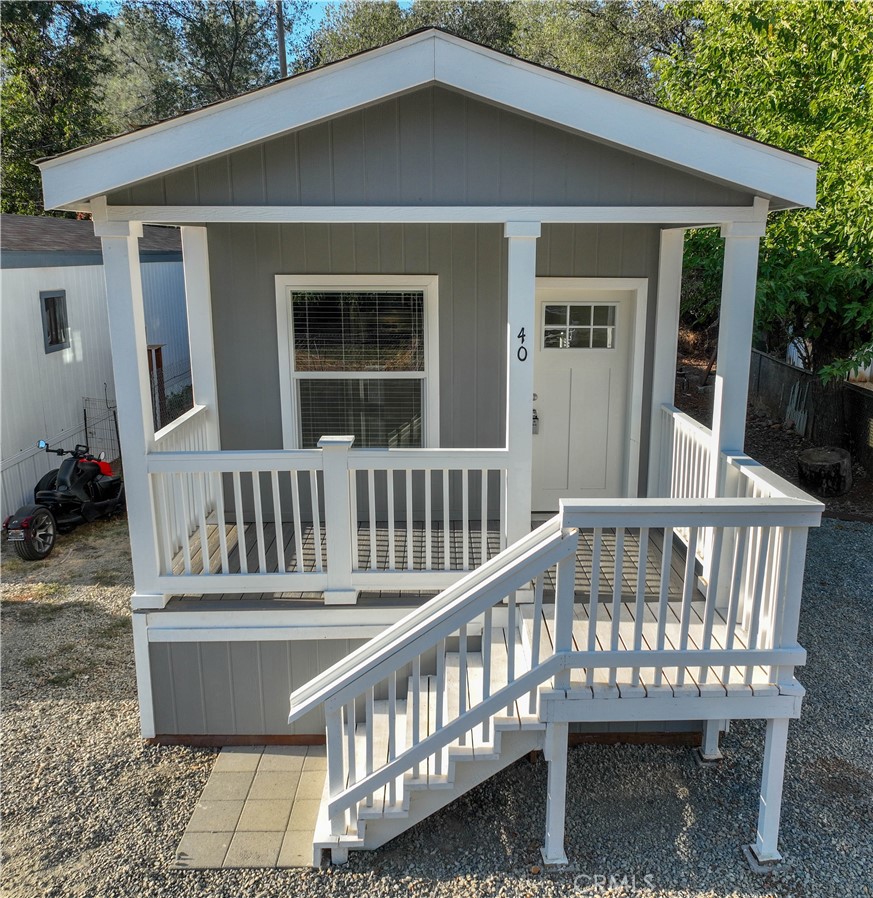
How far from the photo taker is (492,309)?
19.3 ft

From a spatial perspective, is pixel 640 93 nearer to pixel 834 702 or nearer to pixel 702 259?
pixel 702 259

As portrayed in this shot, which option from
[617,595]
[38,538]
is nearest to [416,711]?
[617,595]

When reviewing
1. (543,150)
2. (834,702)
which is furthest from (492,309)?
(834,702)

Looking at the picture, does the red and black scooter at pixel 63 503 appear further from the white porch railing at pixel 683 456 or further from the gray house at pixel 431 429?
the white porch railing at pixel 683 456

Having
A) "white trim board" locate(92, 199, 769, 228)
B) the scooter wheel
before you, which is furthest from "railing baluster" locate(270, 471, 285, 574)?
the scooter wheel

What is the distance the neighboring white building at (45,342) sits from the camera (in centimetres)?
862

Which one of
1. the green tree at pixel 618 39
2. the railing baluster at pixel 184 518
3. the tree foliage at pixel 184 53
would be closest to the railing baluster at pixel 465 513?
the railing baluster at pixel 184 518

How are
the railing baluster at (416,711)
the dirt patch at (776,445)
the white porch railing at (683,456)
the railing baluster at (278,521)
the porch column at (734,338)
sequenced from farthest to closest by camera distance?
the dirt patch at (776,445), the white porch railing at (683,456), the railing baluster at (278,521), the porch column at (734,338), the railing baluster at (416,711)

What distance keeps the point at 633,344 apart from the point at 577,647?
290 cm

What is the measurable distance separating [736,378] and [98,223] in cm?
375

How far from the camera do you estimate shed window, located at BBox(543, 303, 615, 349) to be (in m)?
6.12

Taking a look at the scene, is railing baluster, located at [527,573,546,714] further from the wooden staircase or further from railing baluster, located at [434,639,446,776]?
railing baluster, located at [434,639,446,776]

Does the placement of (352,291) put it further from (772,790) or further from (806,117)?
(806,117)

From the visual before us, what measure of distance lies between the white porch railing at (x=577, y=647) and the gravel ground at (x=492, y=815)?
48cm
